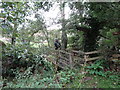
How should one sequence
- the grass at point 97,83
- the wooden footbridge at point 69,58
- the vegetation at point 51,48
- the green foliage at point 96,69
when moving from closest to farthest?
the vegetation at point 51,48
the grass at point 97,83
the green foliage at point 96,69
the wooden footbridge at point 69,58

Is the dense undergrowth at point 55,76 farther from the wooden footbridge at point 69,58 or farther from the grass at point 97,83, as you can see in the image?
the wooden footbridge at point 69,58

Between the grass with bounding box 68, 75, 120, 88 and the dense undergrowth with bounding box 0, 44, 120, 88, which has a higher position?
the dense undergrowth with bounding box 0, 44, 120, 88

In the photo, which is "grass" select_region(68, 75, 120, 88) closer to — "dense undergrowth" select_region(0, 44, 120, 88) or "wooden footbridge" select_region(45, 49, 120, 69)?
"dense undergrowth" select_region(0, 44, 120, 88)

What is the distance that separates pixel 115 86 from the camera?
3.01 m

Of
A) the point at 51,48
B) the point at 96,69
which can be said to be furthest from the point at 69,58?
the point at 96,69

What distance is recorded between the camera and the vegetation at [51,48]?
1587 millimetres

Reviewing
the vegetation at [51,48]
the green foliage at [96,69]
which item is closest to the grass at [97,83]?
the vegetation at [51,48]

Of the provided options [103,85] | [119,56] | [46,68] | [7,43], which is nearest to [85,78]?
[103,85]

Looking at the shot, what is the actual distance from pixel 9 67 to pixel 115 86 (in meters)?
4.32

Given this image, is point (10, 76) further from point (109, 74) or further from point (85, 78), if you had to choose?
point (109, 74)

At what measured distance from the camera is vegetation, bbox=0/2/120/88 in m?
1.59

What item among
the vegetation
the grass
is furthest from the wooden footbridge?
the grass

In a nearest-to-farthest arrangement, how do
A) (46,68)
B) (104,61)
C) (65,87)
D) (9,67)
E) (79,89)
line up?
(79,89) < (65,87) < (104,61) < (9,67) < (46,68)

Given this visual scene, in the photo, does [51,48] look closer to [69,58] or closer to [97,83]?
[69,58]
